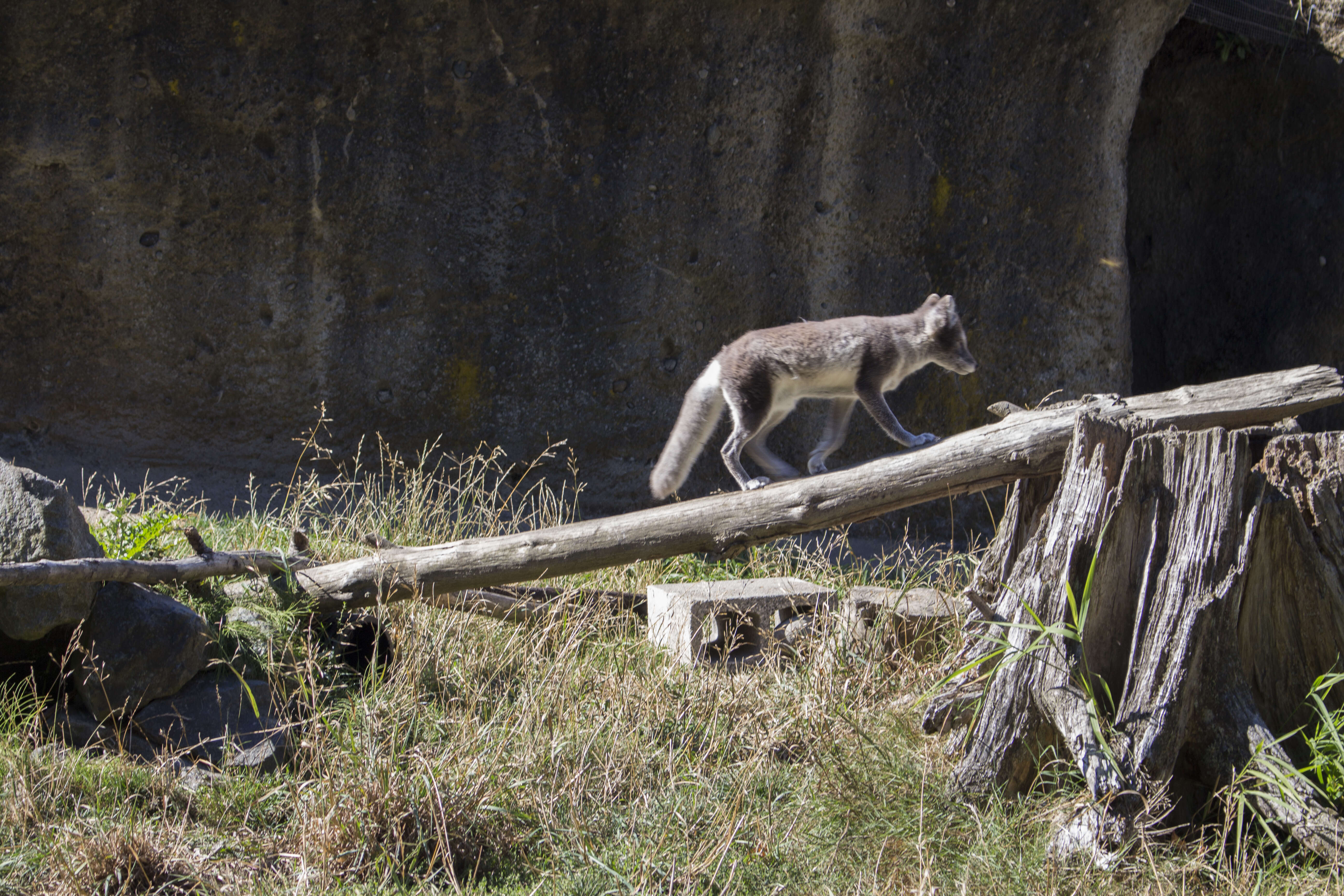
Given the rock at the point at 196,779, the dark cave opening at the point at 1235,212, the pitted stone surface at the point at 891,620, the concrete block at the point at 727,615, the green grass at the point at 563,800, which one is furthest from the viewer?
the dark cave opening at the point at 1235,212

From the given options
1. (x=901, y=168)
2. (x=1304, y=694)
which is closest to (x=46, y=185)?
(x=901, y=168)

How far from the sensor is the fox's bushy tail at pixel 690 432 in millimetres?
5039

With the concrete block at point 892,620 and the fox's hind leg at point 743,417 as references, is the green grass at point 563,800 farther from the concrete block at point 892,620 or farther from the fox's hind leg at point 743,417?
the fox's hind leg at point 743,417

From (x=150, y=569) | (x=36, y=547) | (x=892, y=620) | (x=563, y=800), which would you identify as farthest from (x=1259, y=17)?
(x=36, y=547)

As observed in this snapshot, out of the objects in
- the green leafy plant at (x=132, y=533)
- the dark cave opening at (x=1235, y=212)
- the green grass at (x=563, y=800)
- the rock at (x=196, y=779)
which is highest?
the dark cave opening at (x=1235, y=212)

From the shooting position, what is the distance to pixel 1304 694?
3.17 metres

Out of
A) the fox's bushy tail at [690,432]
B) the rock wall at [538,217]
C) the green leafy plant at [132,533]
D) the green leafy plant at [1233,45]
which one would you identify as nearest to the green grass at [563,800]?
the green leafy plant at [132,533]

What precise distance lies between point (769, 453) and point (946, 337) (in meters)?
1.20

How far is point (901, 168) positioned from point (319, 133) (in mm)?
4679

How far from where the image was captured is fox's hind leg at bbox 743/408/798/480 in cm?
545

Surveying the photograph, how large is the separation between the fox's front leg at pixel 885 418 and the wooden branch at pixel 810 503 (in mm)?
959

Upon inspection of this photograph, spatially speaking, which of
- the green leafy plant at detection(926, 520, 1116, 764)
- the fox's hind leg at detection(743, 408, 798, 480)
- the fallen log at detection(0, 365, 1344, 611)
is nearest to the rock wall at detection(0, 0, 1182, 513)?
the fox's hind leg at detection(743, 408, 798, 480)

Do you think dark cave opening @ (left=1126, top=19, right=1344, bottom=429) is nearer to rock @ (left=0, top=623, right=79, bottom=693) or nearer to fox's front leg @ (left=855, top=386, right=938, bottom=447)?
fox's front leg @ (left=855, top=386, right=938, bottom=447)

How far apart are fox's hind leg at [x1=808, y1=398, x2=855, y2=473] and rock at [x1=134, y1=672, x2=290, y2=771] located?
2.99 metres
